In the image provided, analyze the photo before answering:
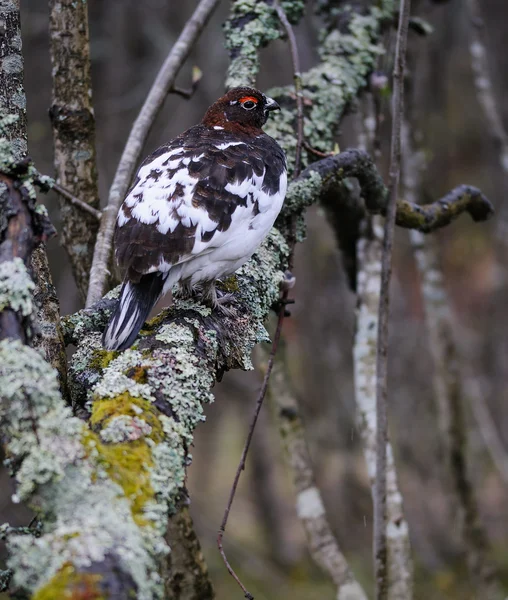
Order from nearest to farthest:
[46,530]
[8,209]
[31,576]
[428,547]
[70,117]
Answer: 1. [31,576]
2. [46,530]
3. [8,209]
4. [70,117]
5. [428,547]

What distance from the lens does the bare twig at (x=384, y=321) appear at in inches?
130

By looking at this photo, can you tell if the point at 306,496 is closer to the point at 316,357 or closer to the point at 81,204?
the point at 81,204

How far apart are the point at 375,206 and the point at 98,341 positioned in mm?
1834

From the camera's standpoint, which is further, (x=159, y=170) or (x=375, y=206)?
(x=375, y=206)

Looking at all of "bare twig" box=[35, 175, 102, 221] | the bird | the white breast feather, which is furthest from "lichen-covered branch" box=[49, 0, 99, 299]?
the white breast feather

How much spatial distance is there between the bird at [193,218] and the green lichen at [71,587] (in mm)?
1188

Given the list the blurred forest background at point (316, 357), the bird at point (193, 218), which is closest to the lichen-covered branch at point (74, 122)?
the bird at point (193, 218)

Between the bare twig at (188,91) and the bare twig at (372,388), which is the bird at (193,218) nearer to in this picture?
Answer: the bare twig at (188,91)

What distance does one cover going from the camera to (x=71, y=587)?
1.38 m

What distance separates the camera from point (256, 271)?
3207 mm

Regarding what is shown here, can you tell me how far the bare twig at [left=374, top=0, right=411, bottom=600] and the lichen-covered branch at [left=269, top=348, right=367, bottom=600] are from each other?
49 cm

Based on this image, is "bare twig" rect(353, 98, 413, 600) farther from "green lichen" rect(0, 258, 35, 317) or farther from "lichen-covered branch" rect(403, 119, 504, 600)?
"green lichen" rect(0, 258, 35, 317)

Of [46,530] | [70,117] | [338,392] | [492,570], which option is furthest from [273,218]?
[338,392]

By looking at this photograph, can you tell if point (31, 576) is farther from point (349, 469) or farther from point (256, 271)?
point (349, 469)
